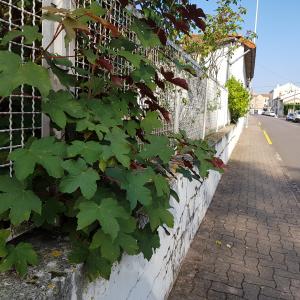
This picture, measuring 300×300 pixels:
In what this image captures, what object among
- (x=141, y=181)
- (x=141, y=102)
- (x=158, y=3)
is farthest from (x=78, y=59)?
(x=141, y=181)

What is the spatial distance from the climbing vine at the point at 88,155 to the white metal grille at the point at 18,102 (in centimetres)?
8

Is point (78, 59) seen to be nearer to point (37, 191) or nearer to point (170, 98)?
point (37, 191)

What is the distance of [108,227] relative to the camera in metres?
1.58

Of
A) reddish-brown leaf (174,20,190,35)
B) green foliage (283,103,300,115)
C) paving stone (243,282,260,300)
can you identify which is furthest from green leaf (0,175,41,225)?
green foliage (283,103,300,115)

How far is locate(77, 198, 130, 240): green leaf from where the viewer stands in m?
1.58

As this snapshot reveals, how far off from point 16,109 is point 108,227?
0.77 metres

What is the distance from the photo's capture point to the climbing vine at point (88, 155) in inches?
60.3

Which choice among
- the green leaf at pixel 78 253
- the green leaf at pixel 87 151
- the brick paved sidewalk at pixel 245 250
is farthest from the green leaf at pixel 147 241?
the brick paved sidewalk at pixel 245 250

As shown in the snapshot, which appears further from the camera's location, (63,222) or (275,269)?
(275,269)

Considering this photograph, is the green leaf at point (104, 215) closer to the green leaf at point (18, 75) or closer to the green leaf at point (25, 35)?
the green leaf at point (18, 75)

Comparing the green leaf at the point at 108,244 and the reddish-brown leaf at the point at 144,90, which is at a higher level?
the reddish-brown leaf at the point at 144,90

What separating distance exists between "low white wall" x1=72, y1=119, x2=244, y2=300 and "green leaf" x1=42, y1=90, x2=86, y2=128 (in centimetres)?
71

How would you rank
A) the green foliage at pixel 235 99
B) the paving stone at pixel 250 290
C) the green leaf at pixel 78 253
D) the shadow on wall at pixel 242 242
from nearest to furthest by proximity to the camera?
the green leaf at pixel 78 253 → the paving stone at pixel 250 290 → the shadow on wall at pixel 242 242 → the green foliage at pixel 235 99

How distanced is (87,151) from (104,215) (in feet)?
0.96
